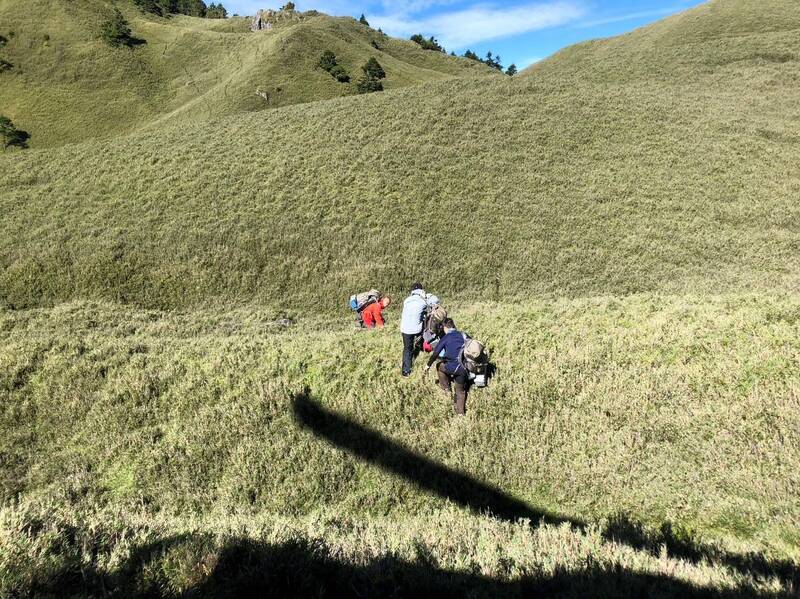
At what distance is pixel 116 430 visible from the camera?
913 centimetres

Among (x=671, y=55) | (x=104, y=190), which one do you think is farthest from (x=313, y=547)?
(x=671, y=55)

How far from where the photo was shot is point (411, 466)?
26.6 feet

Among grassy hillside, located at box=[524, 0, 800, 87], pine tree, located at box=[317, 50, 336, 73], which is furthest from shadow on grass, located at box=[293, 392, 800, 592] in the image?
pine tree, located at box=[317, 50, 336, 73]

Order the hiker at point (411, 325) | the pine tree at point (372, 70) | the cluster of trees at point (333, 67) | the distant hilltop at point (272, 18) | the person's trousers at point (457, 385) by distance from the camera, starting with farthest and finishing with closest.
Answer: the distant hilltop at point (272, 18) < the pine tree at point (372, 70) < the cluster of trees at point (333, 67) < the hiker at point (411, 325) < the person's trousers at point (457, 385)

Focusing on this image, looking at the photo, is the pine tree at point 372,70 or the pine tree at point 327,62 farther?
the pine tree at point 372,70

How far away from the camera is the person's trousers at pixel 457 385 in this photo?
27.1ft

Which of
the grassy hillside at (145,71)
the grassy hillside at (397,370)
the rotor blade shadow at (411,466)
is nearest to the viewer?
the grassy hillside at (397,370)

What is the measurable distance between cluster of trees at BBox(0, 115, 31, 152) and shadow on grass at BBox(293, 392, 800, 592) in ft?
211

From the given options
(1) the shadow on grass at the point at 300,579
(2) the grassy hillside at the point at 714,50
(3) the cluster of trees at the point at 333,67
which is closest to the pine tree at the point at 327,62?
(3) the cluster of trees at the point at 333,67

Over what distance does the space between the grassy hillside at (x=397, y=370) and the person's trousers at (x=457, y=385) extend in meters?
0.25

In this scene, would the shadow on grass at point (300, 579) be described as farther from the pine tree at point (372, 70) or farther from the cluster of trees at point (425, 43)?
the cluster of trees at point (425, 43)

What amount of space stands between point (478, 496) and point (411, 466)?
4.37 feet

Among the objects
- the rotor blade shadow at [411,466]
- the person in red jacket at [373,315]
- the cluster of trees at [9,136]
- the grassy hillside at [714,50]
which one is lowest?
the rotor blade shadow at [411,466]

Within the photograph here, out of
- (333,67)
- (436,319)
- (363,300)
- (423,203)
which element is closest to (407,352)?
(436,319)
